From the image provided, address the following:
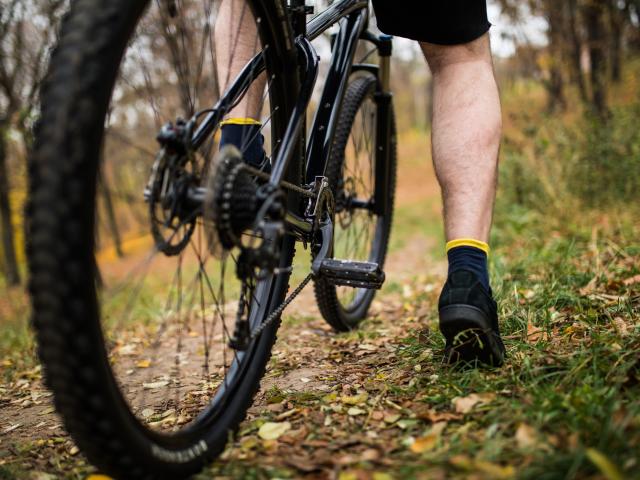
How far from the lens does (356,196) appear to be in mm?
2281

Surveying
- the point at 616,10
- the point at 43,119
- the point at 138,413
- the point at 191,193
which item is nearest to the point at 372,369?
the point at 138,413

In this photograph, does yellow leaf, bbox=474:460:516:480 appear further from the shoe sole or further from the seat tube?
the seat tube

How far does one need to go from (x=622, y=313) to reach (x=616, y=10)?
7.62m

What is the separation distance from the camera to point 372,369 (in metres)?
1.57

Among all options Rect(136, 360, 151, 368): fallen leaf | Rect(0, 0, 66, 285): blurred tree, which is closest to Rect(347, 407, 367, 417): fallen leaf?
Rect(136, 360, 151, 368): fallen leaf

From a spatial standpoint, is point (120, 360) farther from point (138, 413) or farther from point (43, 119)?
point (43, 119)

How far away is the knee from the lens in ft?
4.90

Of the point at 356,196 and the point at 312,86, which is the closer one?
the point at 312,86

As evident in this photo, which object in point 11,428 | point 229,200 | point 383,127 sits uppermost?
point 383,127

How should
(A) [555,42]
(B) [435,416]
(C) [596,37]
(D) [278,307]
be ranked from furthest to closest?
(A) [555,42] → (C) [596,37] → (D) [278,307] → (B) [435,416]

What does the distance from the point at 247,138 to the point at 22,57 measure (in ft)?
30.7

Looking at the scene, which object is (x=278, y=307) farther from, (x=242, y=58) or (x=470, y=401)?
(x=242, y=58)

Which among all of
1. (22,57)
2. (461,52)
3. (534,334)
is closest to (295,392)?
(534,334)

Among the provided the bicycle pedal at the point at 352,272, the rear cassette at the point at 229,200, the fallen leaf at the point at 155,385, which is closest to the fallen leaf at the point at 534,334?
the bicycle pedal at the point at 352,272
